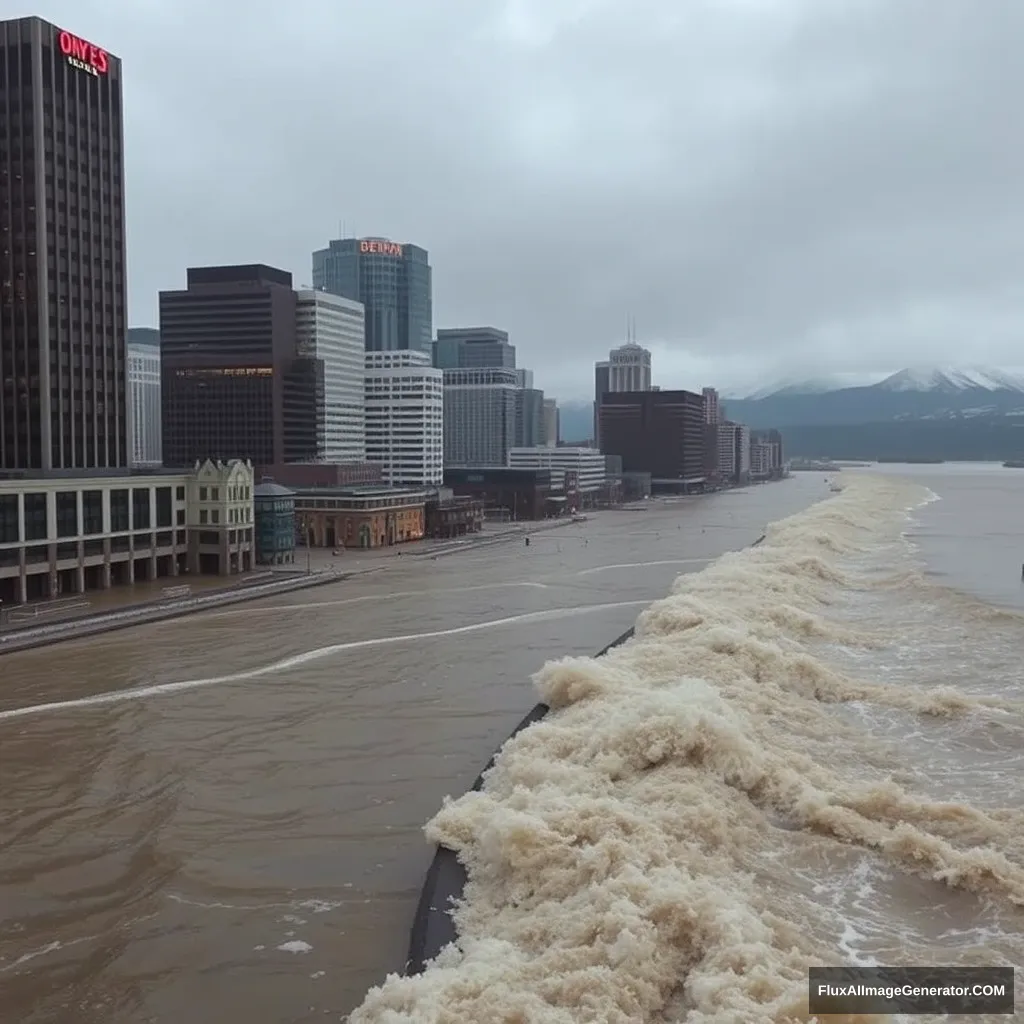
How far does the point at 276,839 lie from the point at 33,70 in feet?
195

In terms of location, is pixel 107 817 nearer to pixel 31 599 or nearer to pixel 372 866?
pixel 372 866

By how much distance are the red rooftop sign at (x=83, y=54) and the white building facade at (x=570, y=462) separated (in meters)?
83.1

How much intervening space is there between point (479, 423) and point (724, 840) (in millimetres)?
169517

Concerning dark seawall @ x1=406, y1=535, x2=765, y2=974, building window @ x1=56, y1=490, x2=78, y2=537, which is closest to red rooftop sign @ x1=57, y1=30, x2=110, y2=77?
building window @ x1=56, y1=490, x2=78, y2=537


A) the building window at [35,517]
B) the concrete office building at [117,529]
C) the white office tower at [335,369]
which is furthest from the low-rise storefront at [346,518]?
the white office tower at [335,369]

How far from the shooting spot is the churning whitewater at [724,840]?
32.9 ft

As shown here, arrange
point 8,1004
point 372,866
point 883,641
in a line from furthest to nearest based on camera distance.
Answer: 1. point 883,641
2. point 372,866
3. point 8,1004

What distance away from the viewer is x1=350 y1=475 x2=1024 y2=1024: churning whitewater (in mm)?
10031

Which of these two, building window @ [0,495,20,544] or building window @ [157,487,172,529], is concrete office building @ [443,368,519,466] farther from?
building window @ [0,495,20,544]

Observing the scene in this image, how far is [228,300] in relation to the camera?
12181 cm

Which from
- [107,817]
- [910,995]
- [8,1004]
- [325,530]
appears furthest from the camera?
[325,530]

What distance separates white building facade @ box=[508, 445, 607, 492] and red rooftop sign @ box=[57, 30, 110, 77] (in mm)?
83109

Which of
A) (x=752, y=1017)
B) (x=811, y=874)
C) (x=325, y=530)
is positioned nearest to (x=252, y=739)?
(x=811, y=874)

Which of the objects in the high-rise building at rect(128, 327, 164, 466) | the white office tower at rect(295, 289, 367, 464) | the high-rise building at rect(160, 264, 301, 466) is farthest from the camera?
the high-rise building at rect(128, 327, 164, 466)
